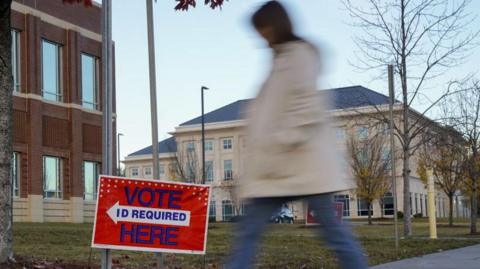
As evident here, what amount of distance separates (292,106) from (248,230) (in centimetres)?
80

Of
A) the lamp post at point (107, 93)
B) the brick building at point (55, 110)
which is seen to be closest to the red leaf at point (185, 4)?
the lamp post at point (107, 93)

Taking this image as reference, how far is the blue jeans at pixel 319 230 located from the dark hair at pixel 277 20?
1.01 metres

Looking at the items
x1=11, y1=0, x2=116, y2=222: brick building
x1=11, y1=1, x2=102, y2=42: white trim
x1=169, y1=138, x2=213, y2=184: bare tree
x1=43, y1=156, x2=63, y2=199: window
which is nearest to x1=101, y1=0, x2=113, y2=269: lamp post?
x1=11, y1=0, x2=116, y2=222: brick building

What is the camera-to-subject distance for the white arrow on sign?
663cm

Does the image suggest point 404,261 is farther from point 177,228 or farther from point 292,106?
point 292,106

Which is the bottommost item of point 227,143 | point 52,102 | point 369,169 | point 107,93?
point 107,93

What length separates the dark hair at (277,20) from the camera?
431 centimetres

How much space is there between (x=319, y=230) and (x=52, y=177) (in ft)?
102

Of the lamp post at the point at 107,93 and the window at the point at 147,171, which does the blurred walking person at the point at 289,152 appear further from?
the window at the point at 147,171

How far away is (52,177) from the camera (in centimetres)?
3384

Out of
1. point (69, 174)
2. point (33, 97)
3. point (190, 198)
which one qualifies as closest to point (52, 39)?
point (33, 97)

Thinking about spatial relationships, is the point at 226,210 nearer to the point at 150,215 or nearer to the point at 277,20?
the point at 150,215

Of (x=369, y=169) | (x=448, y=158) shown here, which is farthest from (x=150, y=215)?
(x=369, y=169)

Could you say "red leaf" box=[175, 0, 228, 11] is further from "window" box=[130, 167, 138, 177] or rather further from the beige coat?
"window" box=[130, 167, 138, 177]
